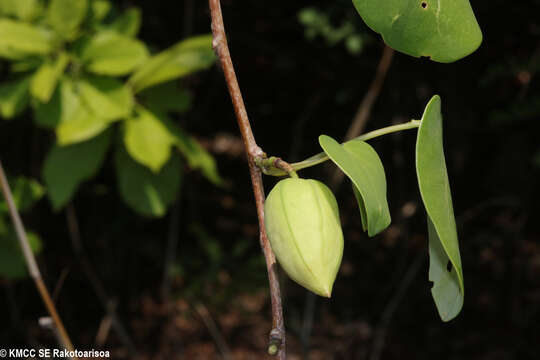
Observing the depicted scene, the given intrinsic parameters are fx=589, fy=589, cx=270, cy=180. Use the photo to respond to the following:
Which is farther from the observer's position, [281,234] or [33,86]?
[33,86]

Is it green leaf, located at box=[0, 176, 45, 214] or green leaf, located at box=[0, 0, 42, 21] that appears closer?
green leaf, located at box=[0, 0, 42, 21]

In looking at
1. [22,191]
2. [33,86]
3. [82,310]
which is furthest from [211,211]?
[33,86]

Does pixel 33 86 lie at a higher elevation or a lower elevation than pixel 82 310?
higher

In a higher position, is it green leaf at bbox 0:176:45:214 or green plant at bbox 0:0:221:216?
green plant at bbox 0:0:221:216

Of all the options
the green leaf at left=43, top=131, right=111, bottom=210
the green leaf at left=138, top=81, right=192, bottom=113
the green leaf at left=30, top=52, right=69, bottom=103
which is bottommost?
the green leaf at left=43, top=131, right=111, bottom=210

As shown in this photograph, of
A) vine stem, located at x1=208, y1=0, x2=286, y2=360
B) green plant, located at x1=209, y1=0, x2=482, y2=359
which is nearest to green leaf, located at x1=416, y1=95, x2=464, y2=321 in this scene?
green plant, located at x1=209, y1=0, x2=482, y2=359

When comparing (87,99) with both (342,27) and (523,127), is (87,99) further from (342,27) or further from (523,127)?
(523,127)

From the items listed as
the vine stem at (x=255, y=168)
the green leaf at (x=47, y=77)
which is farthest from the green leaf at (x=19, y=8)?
the vine stem at (x=255, y=168)

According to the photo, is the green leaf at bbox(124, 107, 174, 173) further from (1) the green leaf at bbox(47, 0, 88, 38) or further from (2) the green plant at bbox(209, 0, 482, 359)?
(2) the green plant at bbox(209, 0, 482, 359)
